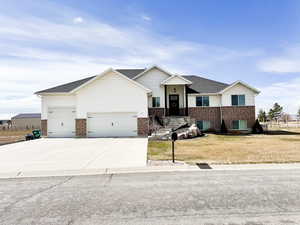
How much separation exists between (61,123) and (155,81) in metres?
11.2

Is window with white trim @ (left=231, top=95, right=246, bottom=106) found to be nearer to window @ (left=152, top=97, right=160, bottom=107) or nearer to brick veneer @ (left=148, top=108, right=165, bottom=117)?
brick veneer @ (left=148, top=108, right=165, bottom=117)

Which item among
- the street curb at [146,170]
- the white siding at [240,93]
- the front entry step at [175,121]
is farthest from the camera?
the white siding at [240,93]

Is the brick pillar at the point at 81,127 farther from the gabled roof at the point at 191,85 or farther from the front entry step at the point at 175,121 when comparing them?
the front entry step at the point at 175,121

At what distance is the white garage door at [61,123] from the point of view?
63.2 feet

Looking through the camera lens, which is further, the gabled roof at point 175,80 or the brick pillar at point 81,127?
the gabled roof at point 175,80

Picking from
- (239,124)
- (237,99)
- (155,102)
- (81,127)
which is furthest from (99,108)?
(239,124)

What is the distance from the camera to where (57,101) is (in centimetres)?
1950

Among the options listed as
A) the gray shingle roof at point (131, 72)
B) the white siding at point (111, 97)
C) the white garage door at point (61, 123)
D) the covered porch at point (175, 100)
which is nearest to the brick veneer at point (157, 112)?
the covered porch at point (175, 100)

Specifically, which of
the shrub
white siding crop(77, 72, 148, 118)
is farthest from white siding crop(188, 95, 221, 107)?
white siding crop(77, 72, 148, 118)

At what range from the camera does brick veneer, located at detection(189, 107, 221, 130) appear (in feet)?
72.6

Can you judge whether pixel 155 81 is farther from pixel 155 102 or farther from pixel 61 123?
pixel 61 123

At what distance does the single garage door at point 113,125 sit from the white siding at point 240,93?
10.6 meters

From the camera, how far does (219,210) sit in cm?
382

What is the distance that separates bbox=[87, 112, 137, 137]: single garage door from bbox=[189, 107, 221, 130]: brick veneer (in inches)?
288
